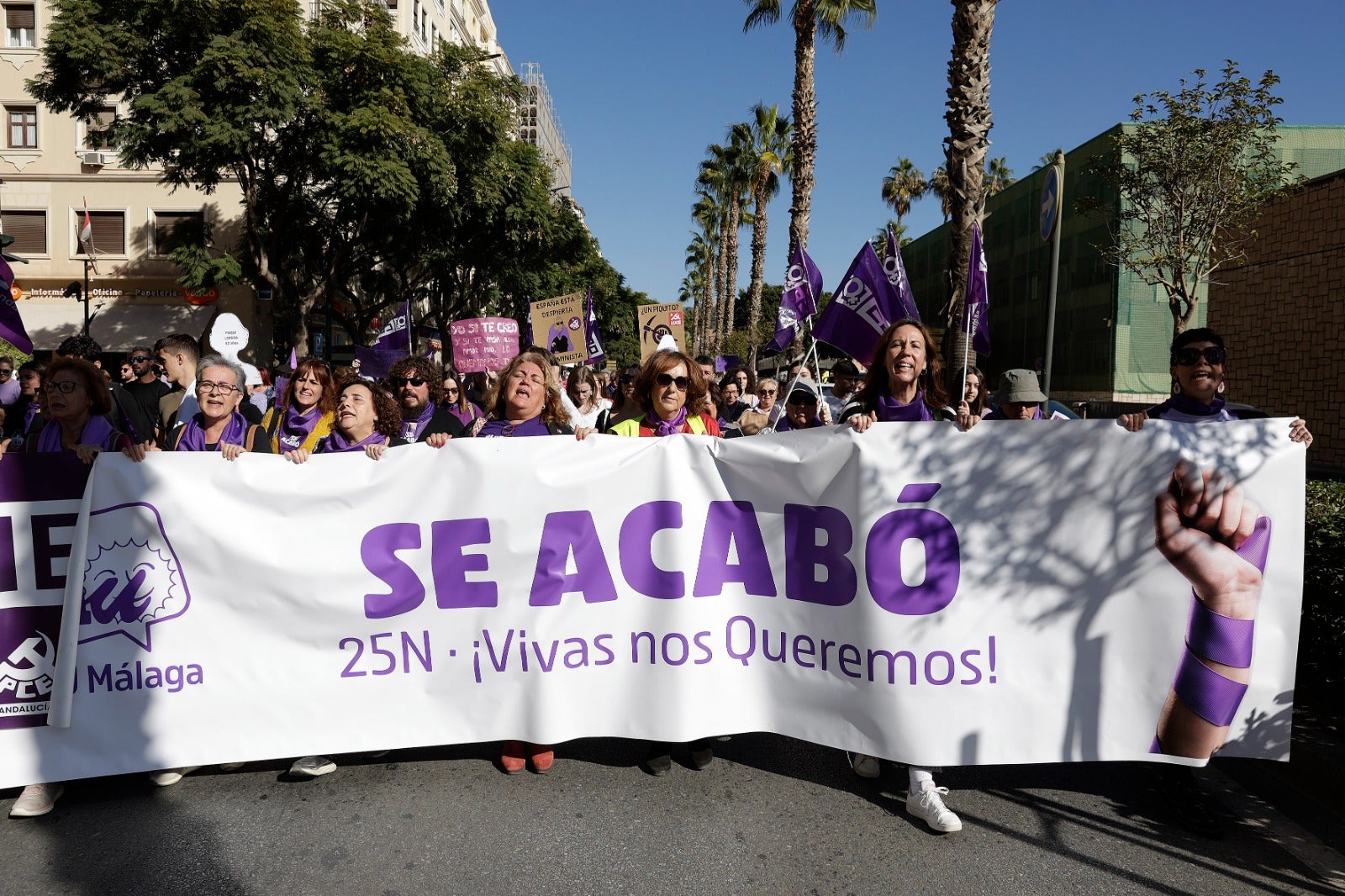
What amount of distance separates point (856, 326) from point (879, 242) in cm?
6344

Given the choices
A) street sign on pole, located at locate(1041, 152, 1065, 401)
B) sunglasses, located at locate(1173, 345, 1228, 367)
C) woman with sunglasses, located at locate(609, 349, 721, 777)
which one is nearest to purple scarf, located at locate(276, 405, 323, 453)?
woman with sunglasses, located at locate(609, 349, 721, 777)

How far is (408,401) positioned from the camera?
5.35 metres

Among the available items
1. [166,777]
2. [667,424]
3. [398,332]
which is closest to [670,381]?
[667,424]

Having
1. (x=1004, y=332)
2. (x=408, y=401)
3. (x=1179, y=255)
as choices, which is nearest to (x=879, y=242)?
(x=1004, y=332)

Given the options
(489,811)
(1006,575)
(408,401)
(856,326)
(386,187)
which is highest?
(386,187)

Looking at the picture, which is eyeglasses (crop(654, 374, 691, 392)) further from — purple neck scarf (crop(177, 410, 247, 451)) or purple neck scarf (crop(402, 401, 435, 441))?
purple neck scarf (crop(177, 410, 247, 451))

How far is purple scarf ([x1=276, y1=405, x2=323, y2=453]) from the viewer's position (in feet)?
17.1

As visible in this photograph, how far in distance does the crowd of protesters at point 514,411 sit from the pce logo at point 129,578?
269 millimetres

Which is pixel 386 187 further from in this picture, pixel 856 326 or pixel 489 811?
pixel 489 811

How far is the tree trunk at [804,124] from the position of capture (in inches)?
742

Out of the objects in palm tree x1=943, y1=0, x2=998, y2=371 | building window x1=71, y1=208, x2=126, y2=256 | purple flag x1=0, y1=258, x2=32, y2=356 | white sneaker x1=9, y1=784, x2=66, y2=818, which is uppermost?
building window x1=71, y1=208, x2=126, y2=256

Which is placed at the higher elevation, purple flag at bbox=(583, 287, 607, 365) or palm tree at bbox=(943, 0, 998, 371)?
→ palm tree at bbox=(943, 0, 998, 371)

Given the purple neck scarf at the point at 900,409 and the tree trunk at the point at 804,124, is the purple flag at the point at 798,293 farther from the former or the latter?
the tree trunk at the point at 804,124

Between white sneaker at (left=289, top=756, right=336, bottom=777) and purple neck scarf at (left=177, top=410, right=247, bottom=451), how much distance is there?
1.45 meters
